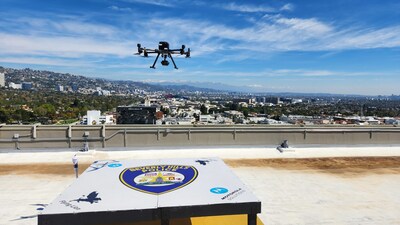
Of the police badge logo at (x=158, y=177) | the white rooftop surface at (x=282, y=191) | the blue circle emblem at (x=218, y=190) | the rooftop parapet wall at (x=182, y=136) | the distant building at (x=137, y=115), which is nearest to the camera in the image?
the blue circle emblem at (x=218, y=190)

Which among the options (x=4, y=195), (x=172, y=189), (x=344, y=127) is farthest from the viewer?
(x=344, y=127)

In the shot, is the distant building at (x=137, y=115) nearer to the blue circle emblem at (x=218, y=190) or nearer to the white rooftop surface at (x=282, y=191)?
the white rooftop surface at (x=282, y=191)

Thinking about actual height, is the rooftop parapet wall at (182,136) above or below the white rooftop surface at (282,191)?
above

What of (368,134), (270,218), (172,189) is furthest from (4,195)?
(368,134)

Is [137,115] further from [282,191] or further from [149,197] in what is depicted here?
[149,197]

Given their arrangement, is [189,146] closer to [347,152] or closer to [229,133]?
[229,133]

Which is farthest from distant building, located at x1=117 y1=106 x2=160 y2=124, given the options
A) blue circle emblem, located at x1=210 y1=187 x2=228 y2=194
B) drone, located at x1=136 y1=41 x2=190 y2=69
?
blue circle emblem, located at x1=210 y1=187 x2=228 y2=194

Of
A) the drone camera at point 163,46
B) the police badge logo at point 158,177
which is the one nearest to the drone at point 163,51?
the drone camera at point 163,46

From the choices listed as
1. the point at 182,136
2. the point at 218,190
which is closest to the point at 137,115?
the point at 182,136
